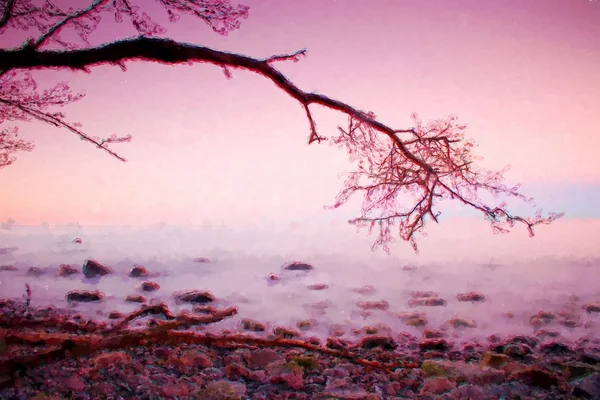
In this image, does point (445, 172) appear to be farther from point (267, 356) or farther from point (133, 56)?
point (133, 56)

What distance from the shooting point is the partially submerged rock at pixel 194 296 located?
9.36m

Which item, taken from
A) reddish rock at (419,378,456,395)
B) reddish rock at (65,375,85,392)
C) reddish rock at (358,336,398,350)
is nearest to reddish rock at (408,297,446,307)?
reddish rock at (358,336,398,350)

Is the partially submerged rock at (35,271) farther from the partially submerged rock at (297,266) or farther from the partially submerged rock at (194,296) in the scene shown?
the partially submerged rock at (297,266)

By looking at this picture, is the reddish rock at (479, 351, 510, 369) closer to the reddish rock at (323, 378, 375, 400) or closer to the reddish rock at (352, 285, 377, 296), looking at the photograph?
the reddish rock at (323, 378, 375, 400)

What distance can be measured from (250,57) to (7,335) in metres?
4.41

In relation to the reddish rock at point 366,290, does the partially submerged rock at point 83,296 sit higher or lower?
lower

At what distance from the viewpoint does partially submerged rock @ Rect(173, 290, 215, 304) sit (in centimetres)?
936

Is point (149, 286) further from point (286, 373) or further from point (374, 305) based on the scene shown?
point (286, 373)

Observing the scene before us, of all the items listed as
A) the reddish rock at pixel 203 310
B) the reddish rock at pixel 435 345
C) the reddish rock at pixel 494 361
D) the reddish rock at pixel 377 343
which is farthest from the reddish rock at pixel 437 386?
the reddish rock at pixel 203 310

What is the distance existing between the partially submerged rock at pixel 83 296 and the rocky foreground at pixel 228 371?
17.8 feet

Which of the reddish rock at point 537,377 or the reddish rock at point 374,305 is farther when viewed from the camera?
the reddish rock at point 374,305

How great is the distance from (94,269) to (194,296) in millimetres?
6116

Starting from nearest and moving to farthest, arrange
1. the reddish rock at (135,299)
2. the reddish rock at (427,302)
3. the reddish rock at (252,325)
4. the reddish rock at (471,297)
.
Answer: the reddish rock at (252,325), the reddish rock at (135,299), the reddish rock at (427,302), the reddish rock at (471,297)

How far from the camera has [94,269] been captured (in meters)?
13.1
